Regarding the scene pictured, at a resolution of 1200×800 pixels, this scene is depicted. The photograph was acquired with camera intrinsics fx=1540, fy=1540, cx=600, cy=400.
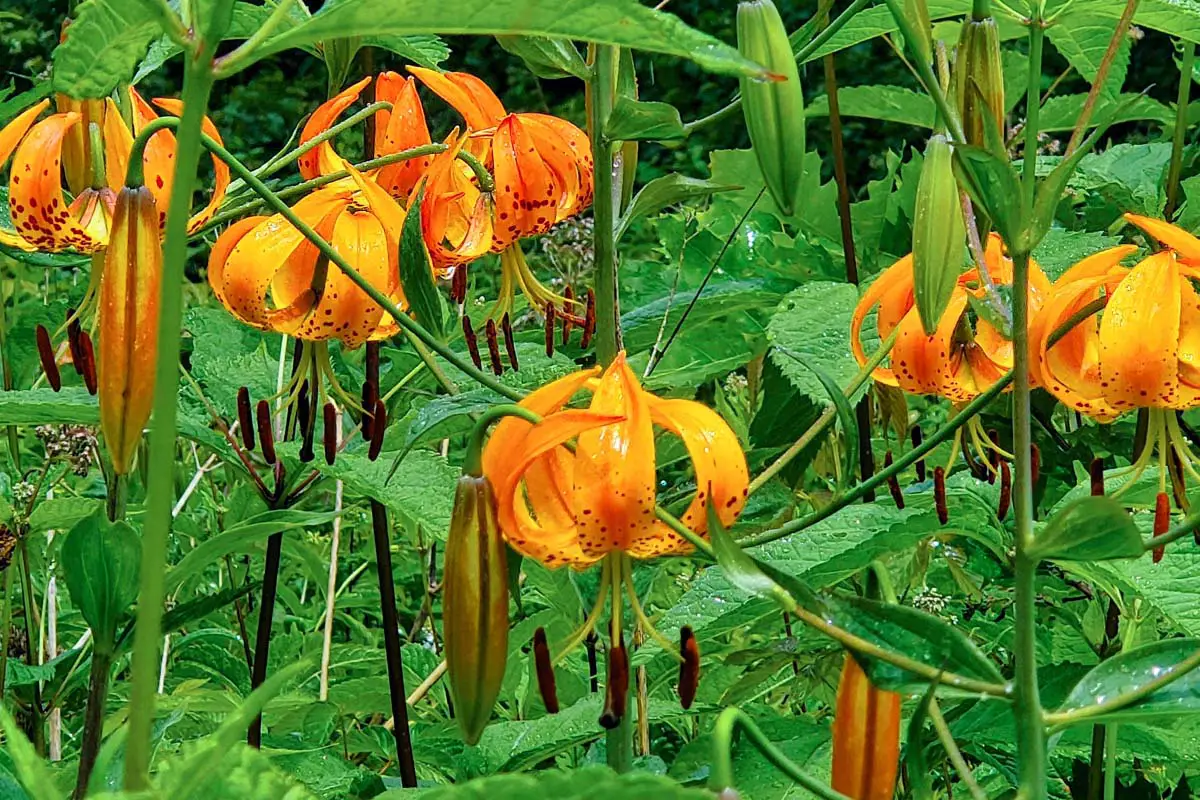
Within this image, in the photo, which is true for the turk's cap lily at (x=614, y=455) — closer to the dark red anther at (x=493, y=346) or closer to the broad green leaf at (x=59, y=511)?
the dark red anther at (x=493, y=346)

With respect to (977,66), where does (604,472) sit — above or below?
Result: below

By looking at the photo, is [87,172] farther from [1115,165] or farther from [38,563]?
[1115,165]

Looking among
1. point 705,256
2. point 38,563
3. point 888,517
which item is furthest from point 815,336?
point 38,563

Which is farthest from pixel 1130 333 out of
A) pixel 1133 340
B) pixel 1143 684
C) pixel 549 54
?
pixel 549 54

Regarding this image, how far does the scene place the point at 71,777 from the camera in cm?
90

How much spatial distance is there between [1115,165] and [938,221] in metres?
0.71

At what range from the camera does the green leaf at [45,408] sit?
0.90m

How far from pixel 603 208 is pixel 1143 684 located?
403 mm

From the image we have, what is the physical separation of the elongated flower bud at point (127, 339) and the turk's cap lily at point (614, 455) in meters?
0.15

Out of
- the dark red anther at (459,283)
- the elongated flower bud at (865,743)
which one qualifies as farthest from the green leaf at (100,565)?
the elongated flower bud at (865,743)

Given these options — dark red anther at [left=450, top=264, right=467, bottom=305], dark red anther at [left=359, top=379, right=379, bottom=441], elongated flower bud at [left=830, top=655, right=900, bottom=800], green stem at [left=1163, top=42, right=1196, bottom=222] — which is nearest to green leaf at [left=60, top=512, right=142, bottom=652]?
dark red anther at [left=359, top=379, right=379, bottom=441]

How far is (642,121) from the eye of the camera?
2.67ft

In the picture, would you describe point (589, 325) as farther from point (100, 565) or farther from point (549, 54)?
point (100, 565)

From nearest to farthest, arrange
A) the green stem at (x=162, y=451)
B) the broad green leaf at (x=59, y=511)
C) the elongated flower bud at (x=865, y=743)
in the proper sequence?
the green stem at (x=162, y=451) < the elongated flower bud at (x=865, y=743) < the broad green leaf at (x=59, y=511)
